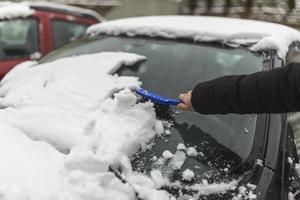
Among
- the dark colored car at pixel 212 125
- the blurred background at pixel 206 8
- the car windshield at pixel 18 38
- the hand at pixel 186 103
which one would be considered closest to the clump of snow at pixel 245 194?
the dark colored car at pixel 212 125

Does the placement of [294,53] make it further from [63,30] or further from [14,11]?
[63,30]

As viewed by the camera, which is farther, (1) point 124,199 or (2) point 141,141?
(2) point 141,141

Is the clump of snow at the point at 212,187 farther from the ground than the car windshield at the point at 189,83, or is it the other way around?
the car windshield at the point at 189,83

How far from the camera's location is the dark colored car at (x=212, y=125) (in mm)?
2416

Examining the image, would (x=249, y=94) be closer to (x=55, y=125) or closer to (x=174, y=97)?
(x=174, y=97)

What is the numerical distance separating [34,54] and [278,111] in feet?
13.1

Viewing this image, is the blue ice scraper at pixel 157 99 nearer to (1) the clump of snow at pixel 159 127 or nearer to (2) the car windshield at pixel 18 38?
(1) the clump of snow at pixel 159 127

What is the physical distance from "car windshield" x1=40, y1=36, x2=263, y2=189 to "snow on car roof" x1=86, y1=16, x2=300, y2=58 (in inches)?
2.5

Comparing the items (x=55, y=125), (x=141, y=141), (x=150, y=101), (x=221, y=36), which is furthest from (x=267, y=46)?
(x=55, y=125)

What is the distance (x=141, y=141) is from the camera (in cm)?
253

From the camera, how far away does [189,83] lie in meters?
3.07

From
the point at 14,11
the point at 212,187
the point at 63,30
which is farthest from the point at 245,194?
the point at 63,30

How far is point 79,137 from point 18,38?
3.81 metres

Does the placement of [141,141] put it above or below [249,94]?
below
